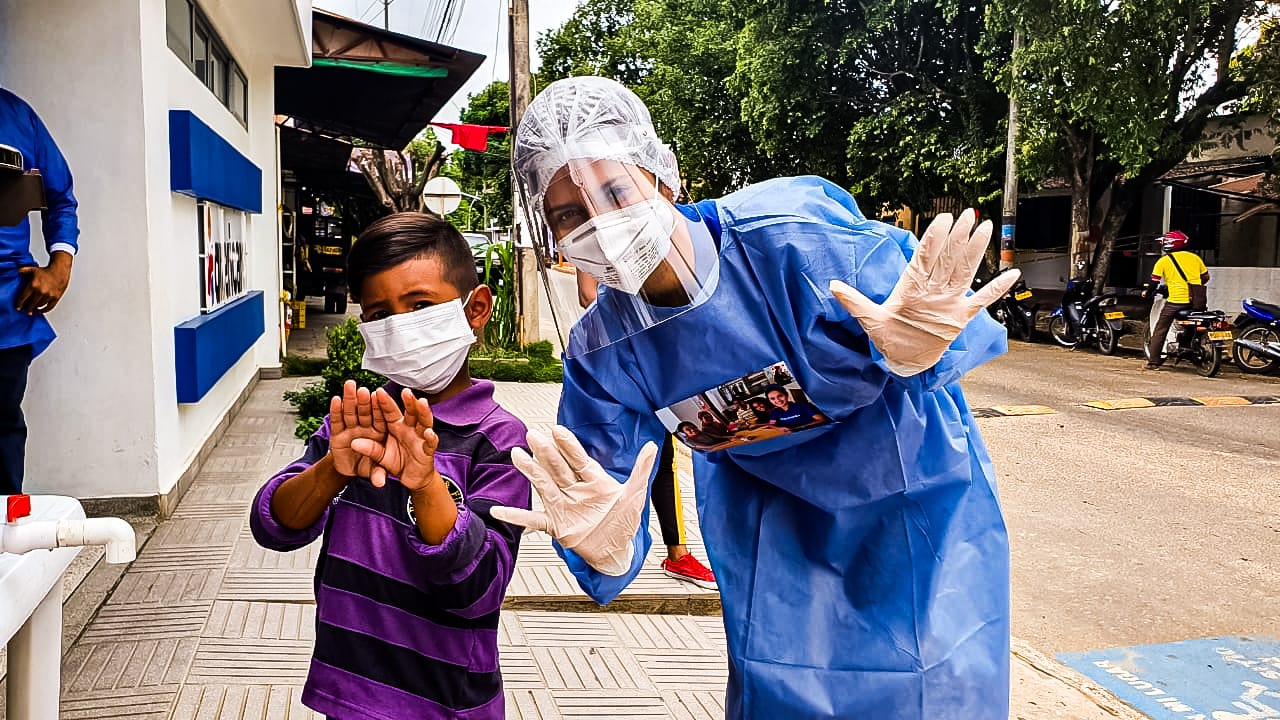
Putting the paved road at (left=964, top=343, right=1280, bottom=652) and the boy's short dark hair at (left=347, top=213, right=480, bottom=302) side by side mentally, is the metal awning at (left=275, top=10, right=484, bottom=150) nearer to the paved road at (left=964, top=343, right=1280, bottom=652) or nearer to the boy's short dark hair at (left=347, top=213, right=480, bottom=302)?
the paved road at (left=964, top=343, right=1280, bottom=652)

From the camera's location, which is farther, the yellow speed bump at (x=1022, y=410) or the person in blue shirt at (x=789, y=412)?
the yellow speed bump at (x=1022, y=410)

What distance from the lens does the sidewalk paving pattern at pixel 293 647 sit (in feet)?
11.3

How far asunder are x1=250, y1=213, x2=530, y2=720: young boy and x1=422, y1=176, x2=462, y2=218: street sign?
698 inches

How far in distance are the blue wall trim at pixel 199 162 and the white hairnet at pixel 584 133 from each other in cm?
430

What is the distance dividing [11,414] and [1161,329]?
1211 centimetres

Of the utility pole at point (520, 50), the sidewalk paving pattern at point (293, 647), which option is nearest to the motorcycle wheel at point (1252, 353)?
the utility pole at point (520, 50)

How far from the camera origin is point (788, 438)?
1.84m

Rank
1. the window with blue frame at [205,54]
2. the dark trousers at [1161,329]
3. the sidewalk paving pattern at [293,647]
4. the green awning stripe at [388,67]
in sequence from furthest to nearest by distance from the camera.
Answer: the dark trousers at [1161,329] < the green awning stripe at [388,67] < the window with blue frame at [205,54] < the sidewalk paving pattern at [293,647]

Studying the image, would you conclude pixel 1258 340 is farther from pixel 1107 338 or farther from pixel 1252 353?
pixel 1107 338

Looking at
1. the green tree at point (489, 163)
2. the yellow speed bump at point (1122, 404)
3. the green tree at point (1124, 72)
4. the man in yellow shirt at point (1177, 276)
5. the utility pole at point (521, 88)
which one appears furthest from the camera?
the green tree at point (489, 163)

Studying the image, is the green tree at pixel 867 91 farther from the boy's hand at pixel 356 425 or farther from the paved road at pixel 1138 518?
the boy's hand at pixel 356 425

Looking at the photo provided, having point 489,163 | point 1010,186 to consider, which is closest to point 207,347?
point 1010,186

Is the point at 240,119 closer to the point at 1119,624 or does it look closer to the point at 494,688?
the point at 1119,624

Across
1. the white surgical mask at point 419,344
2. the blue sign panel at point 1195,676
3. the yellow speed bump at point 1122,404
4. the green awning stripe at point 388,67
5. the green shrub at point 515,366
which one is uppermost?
the green awning stripe at point 388,67
